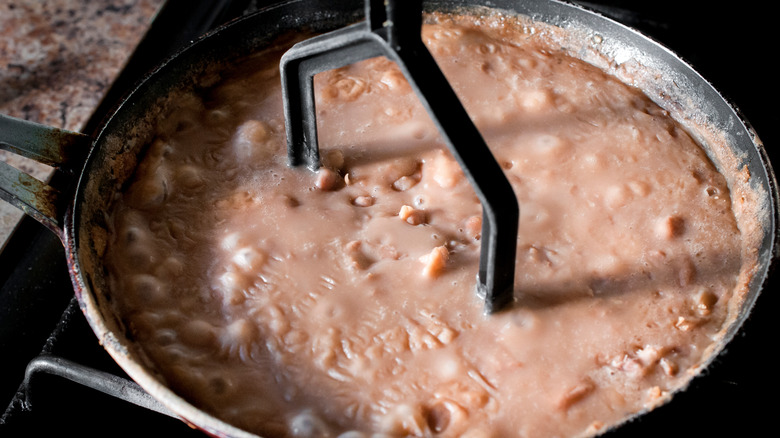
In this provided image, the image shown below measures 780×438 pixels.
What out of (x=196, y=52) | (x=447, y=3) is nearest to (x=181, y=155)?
(x=196, y=52)

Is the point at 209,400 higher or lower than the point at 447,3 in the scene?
lower

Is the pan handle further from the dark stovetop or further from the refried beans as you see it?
the dark stovetop

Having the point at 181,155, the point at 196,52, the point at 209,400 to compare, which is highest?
the point at 196,52

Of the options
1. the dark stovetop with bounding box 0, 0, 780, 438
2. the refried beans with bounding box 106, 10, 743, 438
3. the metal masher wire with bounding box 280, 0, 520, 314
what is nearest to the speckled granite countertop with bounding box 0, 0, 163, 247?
the dark stovetop with bounding box 0, 0, 780, 438

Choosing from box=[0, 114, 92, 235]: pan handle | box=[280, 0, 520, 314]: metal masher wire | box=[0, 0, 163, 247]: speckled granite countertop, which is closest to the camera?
box=[280, 0, 520, 314]: metal masher wire

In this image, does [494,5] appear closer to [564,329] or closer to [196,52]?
[196,52]

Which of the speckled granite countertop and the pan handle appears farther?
the speckled granite countertop

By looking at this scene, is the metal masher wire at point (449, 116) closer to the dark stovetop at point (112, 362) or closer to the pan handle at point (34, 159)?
the dark stovetop at point (112, 362)
